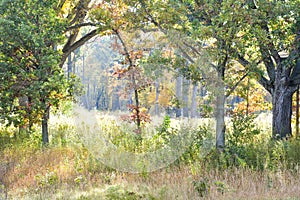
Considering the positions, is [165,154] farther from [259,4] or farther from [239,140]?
[259,4]

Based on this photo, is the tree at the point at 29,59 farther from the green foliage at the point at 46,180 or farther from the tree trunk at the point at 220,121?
the tree trunk at the point at 220,121

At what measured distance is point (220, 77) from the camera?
742 cm

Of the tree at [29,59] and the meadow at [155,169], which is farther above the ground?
the tree at [29,59]

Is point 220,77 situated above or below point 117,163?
above

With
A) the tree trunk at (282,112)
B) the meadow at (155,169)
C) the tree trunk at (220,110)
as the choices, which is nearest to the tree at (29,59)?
Result: the meadow at (155,169)

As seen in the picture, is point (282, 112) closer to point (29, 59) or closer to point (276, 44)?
point (276, 44)

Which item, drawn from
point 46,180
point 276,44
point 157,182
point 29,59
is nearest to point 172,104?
point 157,182

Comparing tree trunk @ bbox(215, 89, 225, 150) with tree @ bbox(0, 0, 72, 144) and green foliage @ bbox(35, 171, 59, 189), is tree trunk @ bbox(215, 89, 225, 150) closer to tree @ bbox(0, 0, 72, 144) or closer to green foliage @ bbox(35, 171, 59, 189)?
green foliage @ bbox(35, 171, 59, 189)

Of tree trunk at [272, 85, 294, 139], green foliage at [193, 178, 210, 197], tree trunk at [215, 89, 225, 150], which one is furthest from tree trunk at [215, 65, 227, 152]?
tree trunk at [272, 85, 294, 139]

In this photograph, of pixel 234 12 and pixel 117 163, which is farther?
pixel 117 163

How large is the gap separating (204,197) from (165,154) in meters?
2.28

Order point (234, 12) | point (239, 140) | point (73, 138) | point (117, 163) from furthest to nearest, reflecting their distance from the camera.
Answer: point (73, 138) → point (239, 140) → point (117, 163) → point (234, 12)

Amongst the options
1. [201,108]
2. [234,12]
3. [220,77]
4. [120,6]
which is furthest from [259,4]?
[120,6]

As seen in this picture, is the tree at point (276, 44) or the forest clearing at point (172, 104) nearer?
the forest clearing at point (172, 104)
